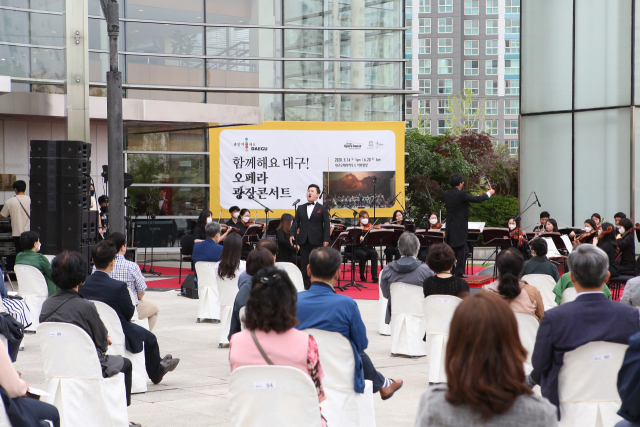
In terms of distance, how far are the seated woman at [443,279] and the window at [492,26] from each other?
92160mm

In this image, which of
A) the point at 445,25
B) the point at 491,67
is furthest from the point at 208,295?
the point at 491,67

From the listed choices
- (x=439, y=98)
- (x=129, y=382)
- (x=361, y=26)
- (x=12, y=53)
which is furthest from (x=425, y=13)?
(x=129, y=382)

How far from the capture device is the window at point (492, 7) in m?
92.7

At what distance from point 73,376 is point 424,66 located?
9163 centimetres

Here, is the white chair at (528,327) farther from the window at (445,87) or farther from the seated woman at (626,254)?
the window at (445,87)

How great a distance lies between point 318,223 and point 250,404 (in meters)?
8.27

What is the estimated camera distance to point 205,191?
18594mm

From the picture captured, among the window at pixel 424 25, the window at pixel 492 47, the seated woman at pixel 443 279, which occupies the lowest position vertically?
the seated woman at pixel 443 279

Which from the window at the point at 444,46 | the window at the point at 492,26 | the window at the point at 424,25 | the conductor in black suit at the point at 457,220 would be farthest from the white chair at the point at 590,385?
the window at the point at 492,26

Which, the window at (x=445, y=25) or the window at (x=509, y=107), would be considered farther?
the window at (x=509, y=107)

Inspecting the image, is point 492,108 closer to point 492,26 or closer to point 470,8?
point 492,26

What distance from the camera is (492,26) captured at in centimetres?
9306

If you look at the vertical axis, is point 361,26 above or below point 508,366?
above

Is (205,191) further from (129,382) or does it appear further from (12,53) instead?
(129,382)
